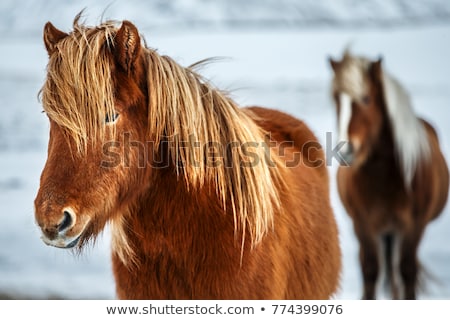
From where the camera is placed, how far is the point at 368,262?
1.97 m

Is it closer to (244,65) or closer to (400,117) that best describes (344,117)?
(400,117)

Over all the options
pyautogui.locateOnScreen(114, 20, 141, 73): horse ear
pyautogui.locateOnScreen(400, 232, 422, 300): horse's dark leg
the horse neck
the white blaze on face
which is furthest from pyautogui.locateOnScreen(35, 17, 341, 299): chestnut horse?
pyautogui.locateOnScreen(400, 232, 422, 300): horse's dark leg

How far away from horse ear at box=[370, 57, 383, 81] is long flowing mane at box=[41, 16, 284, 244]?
0.62 metres

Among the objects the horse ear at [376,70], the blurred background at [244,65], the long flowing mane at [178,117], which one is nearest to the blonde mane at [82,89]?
the long flowing mane at [178,117]

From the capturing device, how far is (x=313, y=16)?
2.00 m

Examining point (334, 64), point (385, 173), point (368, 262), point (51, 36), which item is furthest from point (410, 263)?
point (51, 36)

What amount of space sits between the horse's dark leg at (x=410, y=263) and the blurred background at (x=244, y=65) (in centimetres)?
3

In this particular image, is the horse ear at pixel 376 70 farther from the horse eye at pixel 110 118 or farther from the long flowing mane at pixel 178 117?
the horse eye at pixel 110 118

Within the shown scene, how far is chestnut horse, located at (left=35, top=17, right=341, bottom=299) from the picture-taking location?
1.22m

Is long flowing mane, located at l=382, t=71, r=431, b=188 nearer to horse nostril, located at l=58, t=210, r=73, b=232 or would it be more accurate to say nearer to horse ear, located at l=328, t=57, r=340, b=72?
horse ear, located at l=328, t=57, r=340, b=72

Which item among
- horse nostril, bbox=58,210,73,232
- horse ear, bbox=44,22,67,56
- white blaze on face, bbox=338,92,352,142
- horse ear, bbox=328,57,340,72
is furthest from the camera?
horse ear, bbox=328,57,340,72

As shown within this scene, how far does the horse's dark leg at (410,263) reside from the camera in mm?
1931

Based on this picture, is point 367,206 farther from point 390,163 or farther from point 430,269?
point 430,269
